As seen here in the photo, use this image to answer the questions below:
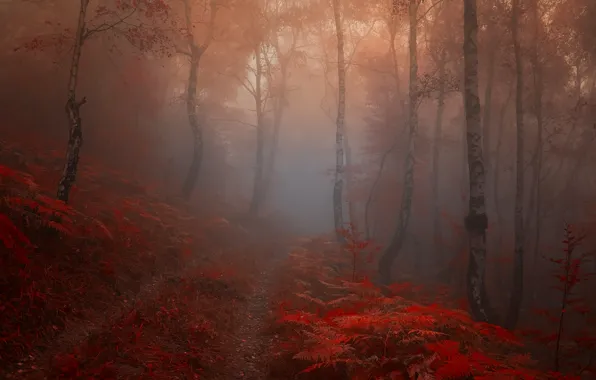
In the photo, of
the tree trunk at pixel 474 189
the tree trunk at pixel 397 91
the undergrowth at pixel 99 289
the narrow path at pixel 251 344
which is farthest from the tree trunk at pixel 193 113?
the tree trunk at pixel 474 189

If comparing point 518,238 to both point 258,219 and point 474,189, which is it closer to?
point 474,189

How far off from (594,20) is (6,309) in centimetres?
2716

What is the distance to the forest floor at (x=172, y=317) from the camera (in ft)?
18.8

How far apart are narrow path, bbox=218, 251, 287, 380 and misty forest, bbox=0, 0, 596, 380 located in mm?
54

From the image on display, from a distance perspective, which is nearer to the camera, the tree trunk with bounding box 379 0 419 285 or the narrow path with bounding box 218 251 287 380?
the narrow path with bounding box 218 251 287 380

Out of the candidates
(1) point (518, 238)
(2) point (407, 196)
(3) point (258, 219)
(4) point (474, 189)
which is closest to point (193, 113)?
(3) point (258, 219)

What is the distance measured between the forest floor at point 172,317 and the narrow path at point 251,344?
0.13ft

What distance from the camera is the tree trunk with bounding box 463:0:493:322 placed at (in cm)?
1086

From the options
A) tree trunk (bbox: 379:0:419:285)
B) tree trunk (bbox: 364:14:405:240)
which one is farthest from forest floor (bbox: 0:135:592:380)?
tree trunk (bbox: 364:14:405:240)

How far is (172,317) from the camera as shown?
26.2ft

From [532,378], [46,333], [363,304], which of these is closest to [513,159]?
[363,304]

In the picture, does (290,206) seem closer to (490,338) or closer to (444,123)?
(444,123)

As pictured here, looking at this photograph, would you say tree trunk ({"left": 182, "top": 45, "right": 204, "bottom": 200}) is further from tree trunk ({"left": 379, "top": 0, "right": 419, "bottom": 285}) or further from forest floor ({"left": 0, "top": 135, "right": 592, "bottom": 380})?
tree trunk ({"left": 379, "top": 0, "right": 419, "bottom": 285})

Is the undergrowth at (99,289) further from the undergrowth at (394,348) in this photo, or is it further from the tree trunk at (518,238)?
the tree trunk at (518,238)
